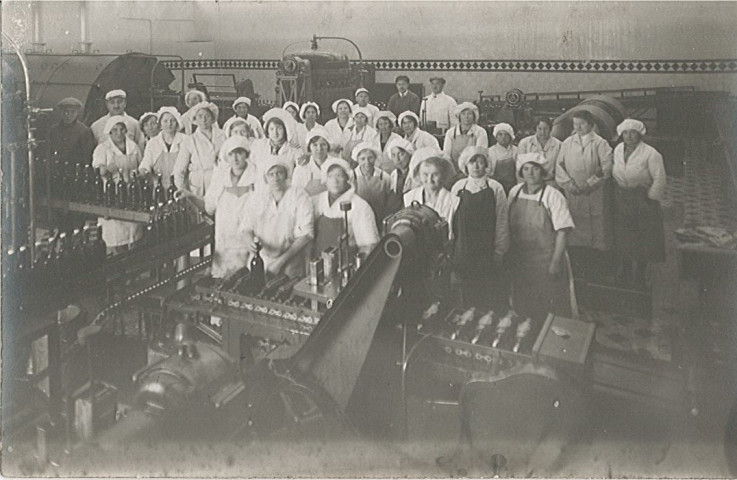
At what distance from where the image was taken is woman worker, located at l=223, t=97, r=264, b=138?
10.9 ft

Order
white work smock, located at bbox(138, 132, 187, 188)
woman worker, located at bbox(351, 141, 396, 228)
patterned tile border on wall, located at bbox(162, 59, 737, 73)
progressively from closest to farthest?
patterned tile border on wall, located at bbox(162, 59, 737, 73) → woman worker, located at bbox(351, 141, 396, 228) → white work smock, located at bbox(138, 132, 187, 188)

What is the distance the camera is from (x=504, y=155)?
121 inches

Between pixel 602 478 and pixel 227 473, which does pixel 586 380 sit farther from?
pixel 227 473

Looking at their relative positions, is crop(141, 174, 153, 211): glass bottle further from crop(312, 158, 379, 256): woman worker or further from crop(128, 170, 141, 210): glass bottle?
crop(312, 158, 379, 256): woman worker

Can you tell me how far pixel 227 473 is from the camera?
303 cm

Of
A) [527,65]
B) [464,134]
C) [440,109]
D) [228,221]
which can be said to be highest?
[527,65]

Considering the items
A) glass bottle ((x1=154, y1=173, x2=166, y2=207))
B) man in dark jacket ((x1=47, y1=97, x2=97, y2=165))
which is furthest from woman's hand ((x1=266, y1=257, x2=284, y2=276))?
man in dark jacket ((x1=47, y1=97, x2=97, y2=165))

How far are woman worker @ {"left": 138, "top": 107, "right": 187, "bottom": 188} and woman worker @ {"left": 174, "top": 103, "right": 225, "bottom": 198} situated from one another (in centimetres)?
4

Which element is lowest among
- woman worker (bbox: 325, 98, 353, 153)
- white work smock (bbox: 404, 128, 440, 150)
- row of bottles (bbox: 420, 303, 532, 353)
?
row of bottles (bbox: 420, 303, 532, 353)

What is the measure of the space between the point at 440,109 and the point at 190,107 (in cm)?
123

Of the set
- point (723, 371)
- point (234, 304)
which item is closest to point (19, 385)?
point (234, 304)

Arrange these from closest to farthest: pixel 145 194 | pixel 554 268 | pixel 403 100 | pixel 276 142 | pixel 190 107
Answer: pixel 554 268 < pixel 403 100 < pixel 276 142 < pixel 190 107 < pixel 145 194

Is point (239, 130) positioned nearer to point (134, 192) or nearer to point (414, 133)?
point (134, 192)

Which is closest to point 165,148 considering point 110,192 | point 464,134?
point 110,192
